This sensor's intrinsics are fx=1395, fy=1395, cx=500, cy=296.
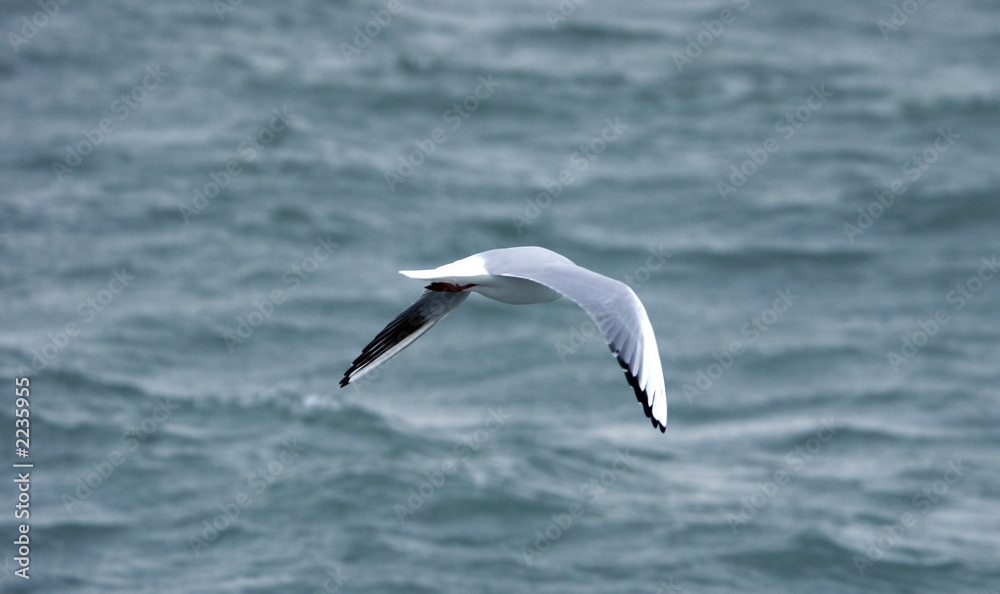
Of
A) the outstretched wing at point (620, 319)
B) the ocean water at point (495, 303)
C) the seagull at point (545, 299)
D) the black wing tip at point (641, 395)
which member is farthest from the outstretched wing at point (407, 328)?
the ocean water at point (495, 303)

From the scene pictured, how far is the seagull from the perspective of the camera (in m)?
7.48

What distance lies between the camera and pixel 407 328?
8.88 metres

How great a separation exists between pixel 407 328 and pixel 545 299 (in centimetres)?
99

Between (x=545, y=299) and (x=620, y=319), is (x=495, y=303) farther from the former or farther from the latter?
(x=620, y=319)

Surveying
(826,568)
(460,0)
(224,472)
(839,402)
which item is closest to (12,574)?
(224,472)

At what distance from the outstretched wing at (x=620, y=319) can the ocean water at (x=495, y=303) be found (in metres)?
8.73

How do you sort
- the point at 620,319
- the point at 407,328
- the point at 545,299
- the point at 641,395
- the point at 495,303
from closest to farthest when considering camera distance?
the point at 641,395, the point at 620,319, the point at 545,299, the point at 407,328, the point at 495,303

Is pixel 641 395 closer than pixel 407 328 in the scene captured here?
Yes

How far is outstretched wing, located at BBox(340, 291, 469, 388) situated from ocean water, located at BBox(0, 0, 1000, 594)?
758cm

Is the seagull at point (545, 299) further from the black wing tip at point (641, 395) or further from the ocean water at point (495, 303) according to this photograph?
the ocean water at point (495, 303)

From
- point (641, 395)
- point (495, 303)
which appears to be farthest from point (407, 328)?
point (495, 303)

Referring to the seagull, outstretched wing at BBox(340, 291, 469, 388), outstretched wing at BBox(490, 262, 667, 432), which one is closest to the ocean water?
outstretched wing at BBox(340, 291, 469, 388)

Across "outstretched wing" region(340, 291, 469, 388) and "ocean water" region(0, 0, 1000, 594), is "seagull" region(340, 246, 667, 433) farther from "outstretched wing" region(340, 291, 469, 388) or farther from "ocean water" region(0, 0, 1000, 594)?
"ocean water" region(0, 0, 1000, 594)

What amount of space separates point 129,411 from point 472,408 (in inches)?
178
